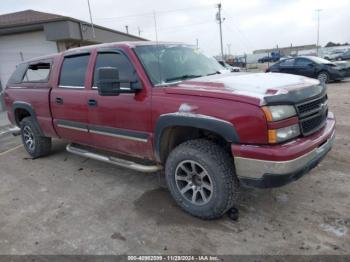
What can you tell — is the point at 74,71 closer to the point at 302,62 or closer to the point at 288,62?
the point at 302,62

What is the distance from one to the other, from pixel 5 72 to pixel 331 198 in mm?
15882

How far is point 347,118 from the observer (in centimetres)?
752

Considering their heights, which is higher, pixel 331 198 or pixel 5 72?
pixel 5 72

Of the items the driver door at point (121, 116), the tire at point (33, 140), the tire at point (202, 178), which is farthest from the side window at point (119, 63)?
the tire at point (33, 140)

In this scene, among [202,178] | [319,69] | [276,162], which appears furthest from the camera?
[319,69]

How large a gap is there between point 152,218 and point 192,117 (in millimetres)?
1258

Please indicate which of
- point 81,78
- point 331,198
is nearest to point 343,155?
point 331,198

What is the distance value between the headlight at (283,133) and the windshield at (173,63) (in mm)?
1427

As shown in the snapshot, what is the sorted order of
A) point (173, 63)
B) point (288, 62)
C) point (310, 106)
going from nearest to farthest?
point (310, 106), point (173, 63), point (288, 62)

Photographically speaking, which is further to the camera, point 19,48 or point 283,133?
point 19,48

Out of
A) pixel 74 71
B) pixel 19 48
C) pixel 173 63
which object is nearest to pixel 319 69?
pixel 173 63

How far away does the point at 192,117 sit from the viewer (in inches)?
126

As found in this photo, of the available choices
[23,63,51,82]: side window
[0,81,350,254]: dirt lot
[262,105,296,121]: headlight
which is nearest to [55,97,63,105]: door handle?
[23,63,51,82]: side window

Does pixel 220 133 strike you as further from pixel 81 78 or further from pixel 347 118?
pixel 347 118
